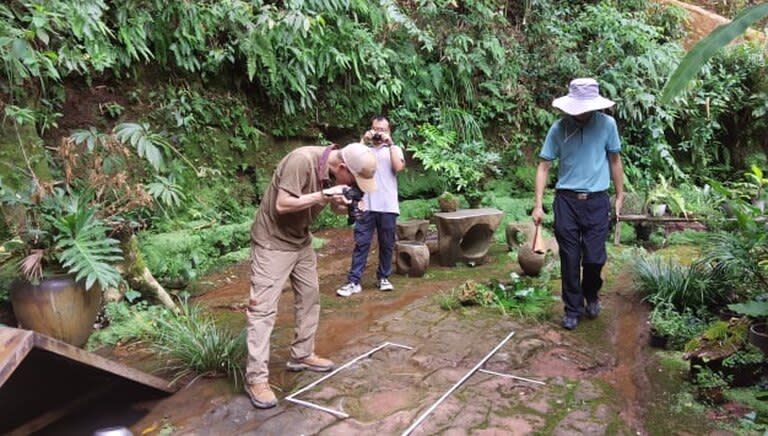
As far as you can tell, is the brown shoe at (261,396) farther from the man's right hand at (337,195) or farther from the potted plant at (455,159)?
the potted plant at (455,159)

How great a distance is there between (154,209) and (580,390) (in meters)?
4.71

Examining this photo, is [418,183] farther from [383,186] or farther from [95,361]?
[95,361]

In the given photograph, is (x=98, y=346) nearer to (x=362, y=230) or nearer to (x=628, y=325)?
(x=362, y=230)

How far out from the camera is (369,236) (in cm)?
511

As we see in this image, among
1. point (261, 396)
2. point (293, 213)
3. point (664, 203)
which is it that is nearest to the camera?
point (261, 396)

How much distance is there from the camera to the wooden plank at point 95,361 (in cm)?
256

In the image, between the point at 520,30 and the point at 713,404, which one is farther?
the point at 520,30

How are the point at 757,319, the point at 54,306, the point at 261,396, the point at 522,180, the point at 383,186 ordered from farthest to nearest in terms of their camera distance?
the point at 522,180 → the point at 383,186 → the point at 54,306 → the point at 757,319 → the point at 261,396

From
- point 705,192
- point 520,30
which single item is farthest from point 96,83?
point 705,192

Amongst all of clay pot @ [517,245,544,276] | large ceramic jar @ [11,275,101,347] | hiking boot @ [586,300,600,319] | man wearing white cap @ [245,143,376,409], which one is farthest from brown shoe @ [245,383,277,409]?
clay pot @ [517,245,544,276]

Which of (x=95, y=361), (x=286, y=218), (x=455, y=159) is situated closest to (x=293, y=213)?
(x=286, y=218)

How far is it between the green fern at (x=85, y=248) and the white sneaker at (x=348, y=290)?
1.96m

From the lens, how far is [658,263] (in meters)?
4.91

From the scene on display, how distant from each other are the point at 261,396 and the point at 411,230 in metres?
3.82
